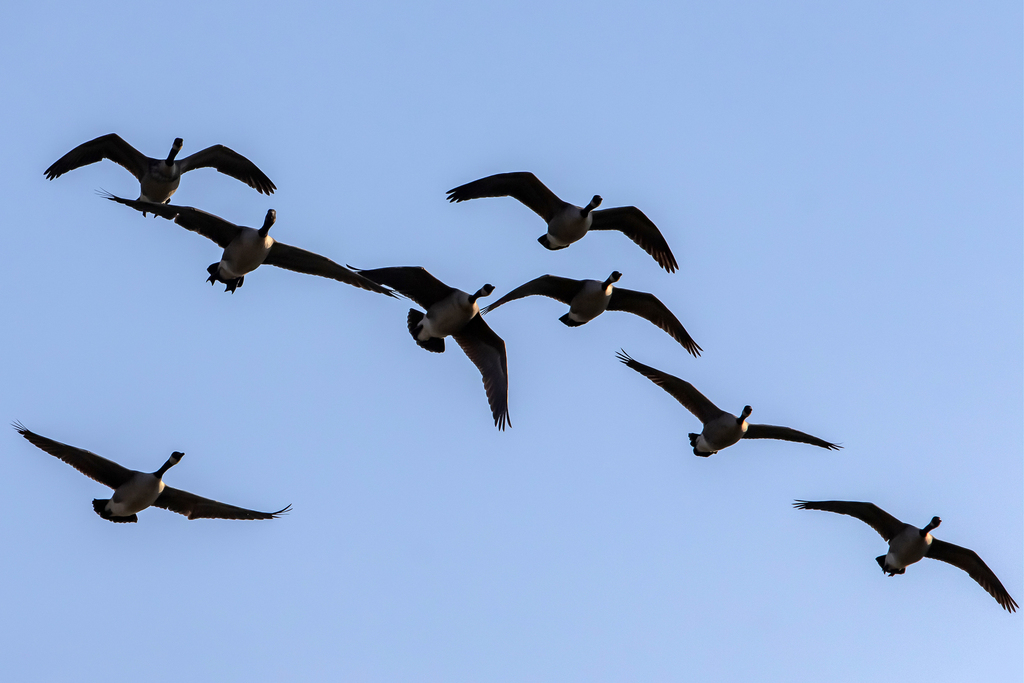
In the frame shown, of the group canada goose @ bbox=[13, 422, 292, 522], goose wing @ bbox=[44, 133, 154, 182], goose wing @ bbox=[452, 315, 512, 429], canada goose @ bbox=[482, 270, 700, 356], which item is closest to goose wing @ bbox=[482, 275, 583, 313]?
canada goose @ bbox=[482, 270, 700, 356]

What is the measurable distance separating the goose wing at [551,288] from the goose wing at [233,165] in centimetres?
652

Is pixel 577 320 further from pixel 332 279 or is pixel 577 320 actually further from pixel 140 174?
pixel 140 174

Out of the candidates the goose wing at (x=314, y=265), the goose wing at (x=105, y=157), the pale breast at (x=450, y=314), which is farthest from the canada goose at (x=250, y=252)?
the goose wing at (x=105, y=157)

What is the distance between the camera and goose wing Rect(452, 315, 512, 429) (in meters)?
18.9

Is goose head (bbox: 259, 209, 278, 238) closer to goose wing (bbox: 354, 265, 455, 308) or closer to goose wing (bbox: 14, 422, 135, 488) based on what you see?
goose wing (bbox: 354, 265, 455, 308)

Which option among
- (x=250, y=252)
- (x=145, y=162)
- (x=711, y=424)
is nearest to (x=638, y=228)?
(x=711, y=424)

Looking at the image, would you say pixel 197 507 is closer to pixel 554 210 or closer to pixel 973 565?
pixel 554 210

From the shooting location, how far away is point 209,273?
18156mm

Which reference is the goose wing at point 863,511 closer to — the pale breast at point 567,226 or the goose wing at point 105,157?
the pale breast at point 567,226

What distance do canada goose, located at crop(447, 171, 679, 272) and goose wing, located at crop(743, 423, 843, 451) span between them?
4130 mm

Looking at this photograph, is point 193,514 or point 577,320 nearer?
point 193,514

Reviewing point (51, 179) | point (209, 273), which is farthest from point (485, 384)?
point (51, 179)

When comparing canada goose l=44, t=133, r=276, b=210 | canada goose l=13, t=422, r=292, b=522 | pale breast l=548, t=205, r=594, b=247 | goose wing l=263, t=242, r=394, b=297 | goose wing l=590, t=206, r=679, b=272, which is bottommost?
canada goose l=13, t=422, r=292, b=522

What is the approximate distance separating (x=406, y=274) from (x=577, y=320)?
382 cm
